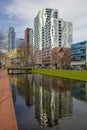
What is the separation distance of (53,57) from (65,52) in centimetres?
821

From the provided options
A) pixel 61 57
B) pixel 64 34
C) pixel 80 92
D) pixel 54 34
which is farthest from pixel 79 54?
pixel 80 92

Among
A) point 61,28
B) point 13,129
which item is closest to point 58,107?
point 13,129

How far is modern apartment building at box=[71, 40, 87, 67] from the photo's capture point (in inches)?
5320

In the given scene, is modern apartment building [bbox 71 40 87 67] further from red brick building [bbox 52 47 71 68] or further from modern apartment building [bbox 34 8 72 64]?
modern apartment building [bbox 34 8 72 64]

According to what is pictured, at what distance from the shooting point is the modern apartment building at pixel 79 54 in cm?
13512

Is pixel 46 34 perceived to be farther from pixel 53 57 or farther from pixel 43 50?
pixel 53 57

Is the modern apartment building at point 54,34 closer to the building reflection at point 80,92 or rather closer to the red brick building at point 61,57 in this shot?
the red brick building at point 61,57

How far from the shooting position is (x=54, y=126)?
13383mm

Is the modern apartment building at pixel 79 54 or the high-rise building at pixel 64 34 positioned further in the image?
the high-rise building at pixel 64 34

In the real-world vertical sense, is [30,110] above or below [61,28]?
below

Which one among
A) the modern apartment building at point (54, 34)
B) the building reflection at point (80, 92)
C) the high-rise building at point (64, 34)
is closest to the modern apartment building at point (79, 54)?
the modern apartment building at point (54, 34)

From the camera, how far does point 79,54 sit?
141875 mm

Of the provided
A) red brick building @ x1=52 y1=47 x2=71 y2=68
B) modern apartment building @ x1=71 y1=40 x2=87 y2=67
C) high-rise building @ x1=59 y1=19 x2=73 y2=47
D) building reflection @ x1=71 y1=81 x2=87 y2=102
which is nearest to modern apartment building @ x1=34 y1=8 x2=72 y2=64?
high-rise building @ x1=59 y1=19 x2=73 y2=47

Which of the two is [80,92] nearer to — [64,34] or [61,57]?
[61,57]
